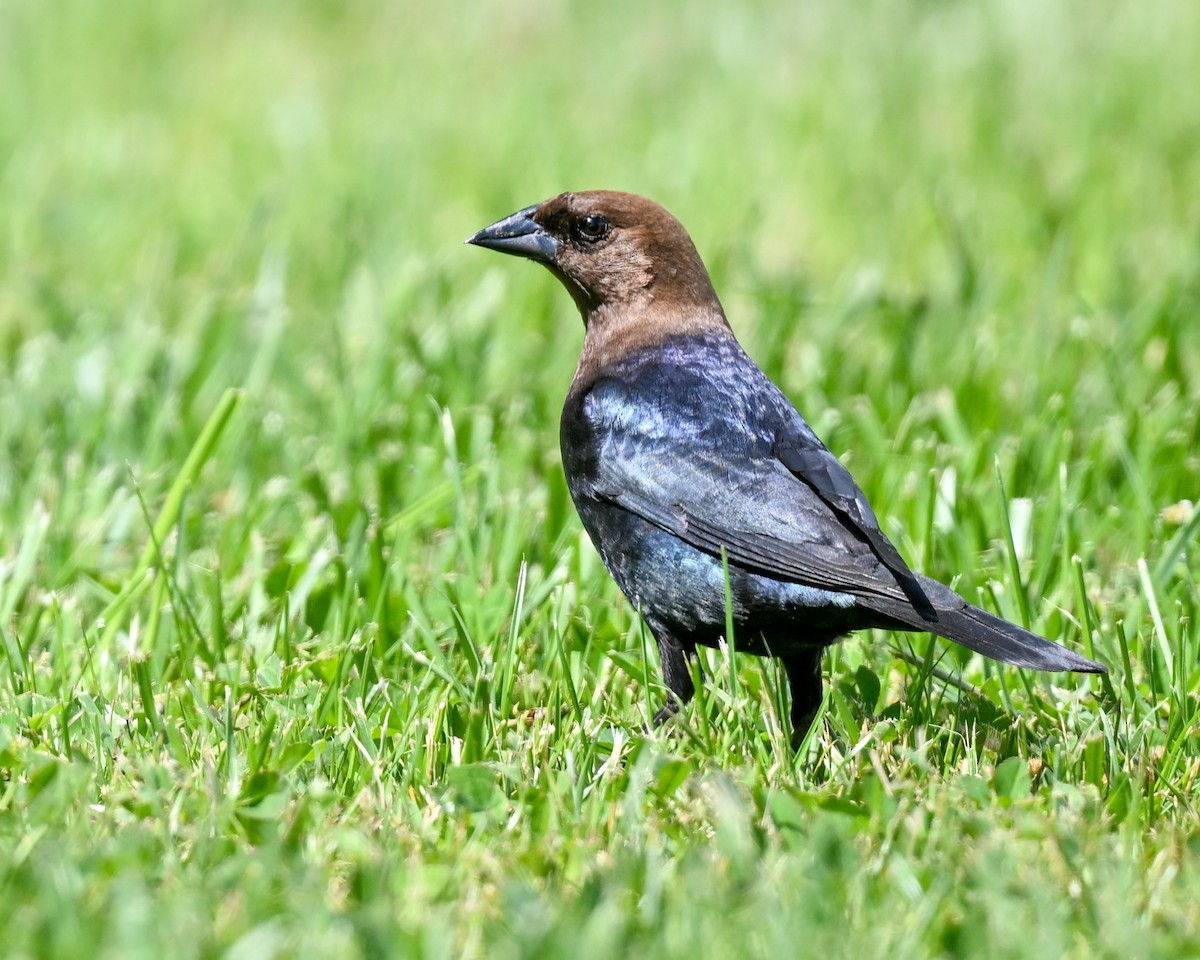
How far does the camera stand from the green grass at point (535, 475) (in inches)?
97.5

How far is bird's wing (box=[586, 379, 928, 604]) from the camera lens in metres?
3.12

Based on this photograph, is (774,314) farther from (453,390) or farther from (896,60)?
(896,60)

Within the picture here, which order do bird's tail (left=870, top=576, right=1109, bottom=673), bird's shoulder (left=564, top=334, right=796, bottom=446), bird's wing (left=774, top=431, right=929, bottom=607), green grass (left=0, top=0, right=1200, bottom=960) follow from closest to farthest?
green grass (left=0, top=0, right=1200, bottom=960) → bird's tail (left=870, top=576, right=1109, bottom=673) → bird's wing (left=774, top=431, right=929, bottom=607) → bird's shoulder (left=564, top=334, right=796, bottom=446)

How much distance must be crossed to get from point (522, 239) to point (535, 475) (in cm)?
94

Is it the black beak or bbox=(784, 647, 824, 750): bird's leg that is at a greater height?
the black beak

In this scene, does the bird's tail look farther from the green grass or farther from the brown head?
the brown head

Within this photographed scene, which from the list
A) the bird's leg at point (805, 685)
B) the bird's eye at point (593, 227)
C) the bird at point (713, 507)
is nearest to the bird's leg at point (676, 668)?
the bird at point (713, 507)

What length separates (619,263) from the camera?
394 centimetres

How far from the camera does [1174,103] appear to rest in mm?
→ 7539

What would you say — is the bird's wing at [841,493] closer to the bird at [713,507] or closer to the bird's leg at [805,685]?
the bird at [713,507]

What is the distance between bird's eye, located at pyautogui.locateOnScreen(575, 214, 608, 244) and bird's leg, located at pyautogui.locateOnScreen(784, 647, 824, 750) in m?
1.17

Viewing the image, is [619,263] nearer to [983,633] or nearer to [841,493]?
[841,493]

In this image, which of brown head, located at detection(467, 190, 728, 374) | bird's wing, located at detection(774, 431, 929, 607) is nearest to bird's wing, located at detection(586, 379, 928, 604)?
bird's wing, located at detection(774, 431, 929, 607)

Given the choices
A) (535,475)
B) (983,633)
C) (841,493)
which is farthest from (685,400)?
(535,475)
